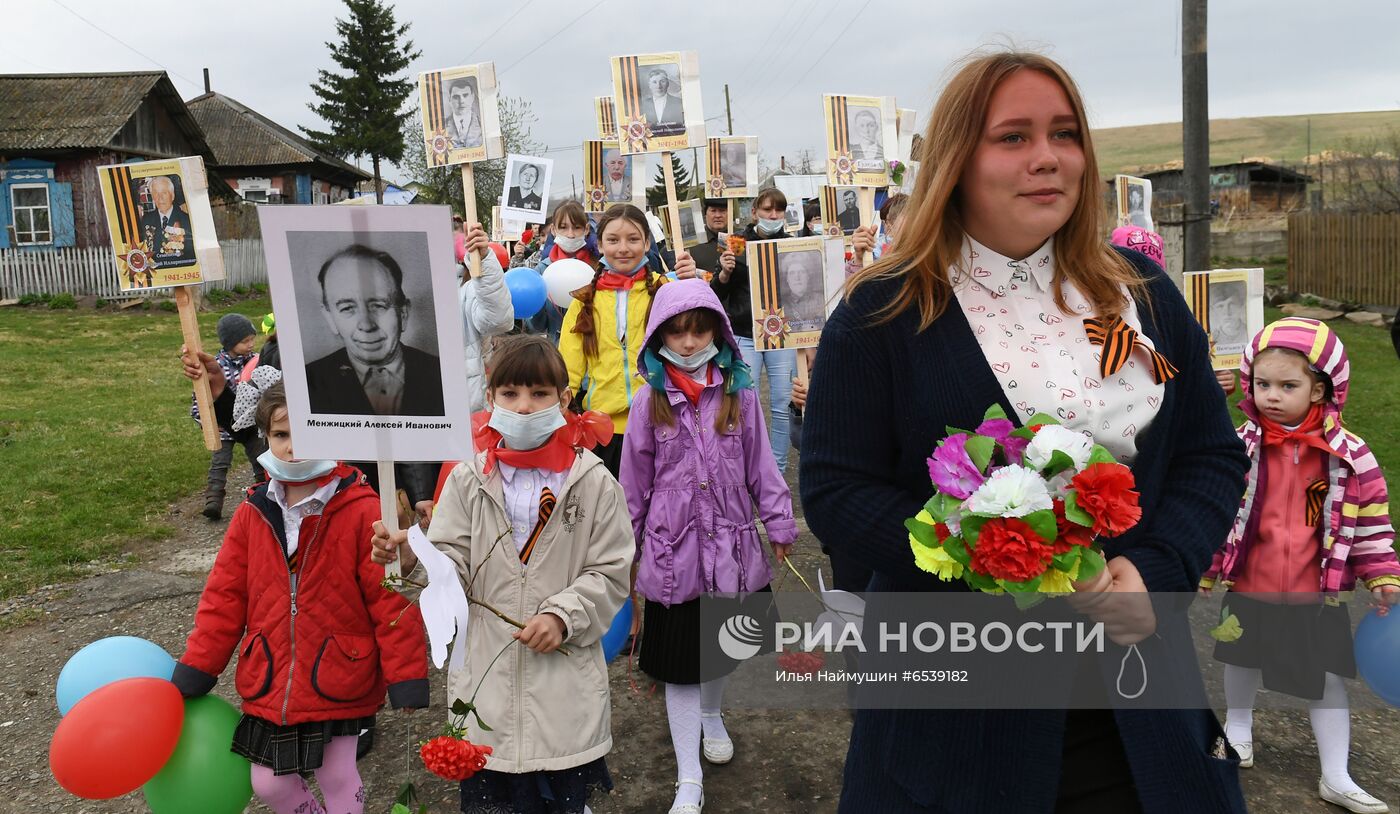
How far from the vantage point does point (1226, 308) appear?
4820mm

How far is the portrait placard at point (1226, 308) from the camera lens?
4.76 metres

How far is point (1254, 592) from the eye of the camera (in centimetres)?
368

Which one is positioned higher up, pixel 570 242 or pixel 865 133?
pixel 865 133

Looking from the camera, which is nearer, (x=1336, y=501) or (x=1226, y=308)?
(x=1336, y=501)

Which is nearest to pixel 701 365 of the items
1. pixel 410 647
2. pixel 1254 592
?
pixel 410 647

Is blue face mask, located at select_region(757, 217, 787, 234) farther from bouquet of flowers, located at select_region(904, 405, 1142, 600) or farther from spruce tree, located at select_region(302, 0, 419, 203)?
spruce tree, located at select_region(302, 0, 419, 203)

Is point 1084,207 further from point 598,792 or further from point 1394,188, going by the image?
point 1394,188

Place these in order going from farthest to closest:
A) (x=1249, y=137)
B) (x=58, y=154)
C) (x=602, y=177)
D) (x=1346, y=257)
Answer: (x=1249, y=137) → (x=58, y=154) → (x=1346, y=257) → (x=602, y=177)

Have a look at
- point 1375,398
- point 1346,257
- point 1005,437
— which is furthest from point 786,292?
point 1346,257

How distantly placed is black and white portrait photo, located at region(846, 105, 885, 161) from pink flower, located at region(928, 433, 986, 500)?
516 centimetres

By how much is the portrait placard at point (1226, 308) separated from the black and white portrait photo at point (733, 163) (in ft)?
22.9

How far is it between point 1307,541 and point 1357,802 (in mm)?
877

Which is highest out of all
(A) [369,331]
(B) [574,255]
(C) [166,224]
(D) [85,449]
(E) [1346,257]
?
(C) [166,224]

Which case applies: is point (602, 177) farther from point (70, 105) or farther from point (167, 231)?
point (70, 105)
